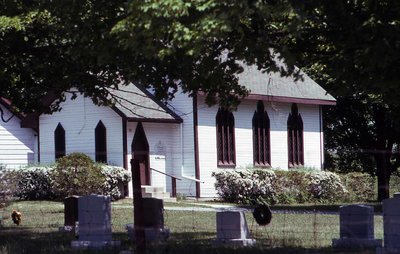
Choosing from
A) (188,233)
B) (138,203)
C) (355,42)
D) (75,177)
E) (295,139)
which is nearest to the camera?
(355,42)

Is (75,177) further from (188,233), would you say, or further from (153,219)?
(153,219)

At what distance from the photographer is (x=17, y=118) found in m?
35.5

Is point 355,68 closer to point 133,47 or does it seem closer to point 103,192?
point 133,47

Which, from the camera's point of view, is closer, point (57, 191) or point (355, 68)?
point (355, 68)

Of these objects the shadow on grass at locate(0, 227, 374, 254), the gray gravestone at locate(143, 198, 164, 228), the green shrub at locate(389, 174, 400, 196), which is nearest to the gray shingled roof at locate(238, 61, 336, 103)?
the green shrub at locate(389, 174, 400, 196)

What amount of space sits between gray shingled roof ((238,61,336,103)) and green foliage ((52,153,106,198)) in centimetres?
829

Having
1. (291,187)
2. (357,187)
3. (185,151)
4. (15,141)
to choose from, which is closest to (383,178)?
(185,151)

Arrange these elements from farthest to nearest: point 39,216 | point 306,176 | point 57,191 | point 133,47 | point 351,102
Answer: point 351,102
point 306,176
point 57,191
point 39,216
point 133,47

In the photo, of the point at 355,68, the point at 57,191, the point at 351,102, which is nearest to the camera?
the point at 355,68

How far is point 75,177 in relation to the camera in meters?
26.5

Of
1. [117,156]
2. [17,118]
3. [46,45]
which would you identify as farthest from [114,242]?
[17,118]

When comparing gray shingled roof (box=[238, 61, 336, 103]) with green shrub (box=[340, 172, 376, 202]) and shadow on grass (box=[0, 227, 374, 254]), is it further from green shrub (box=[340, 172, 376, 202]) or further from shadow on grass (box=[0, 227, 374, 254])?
shadow on grass (box=[0, 227, 374, 254])

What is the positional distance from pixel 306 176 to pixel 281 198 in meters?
1.93

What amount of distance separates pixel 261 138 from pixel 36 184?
1061 cm
